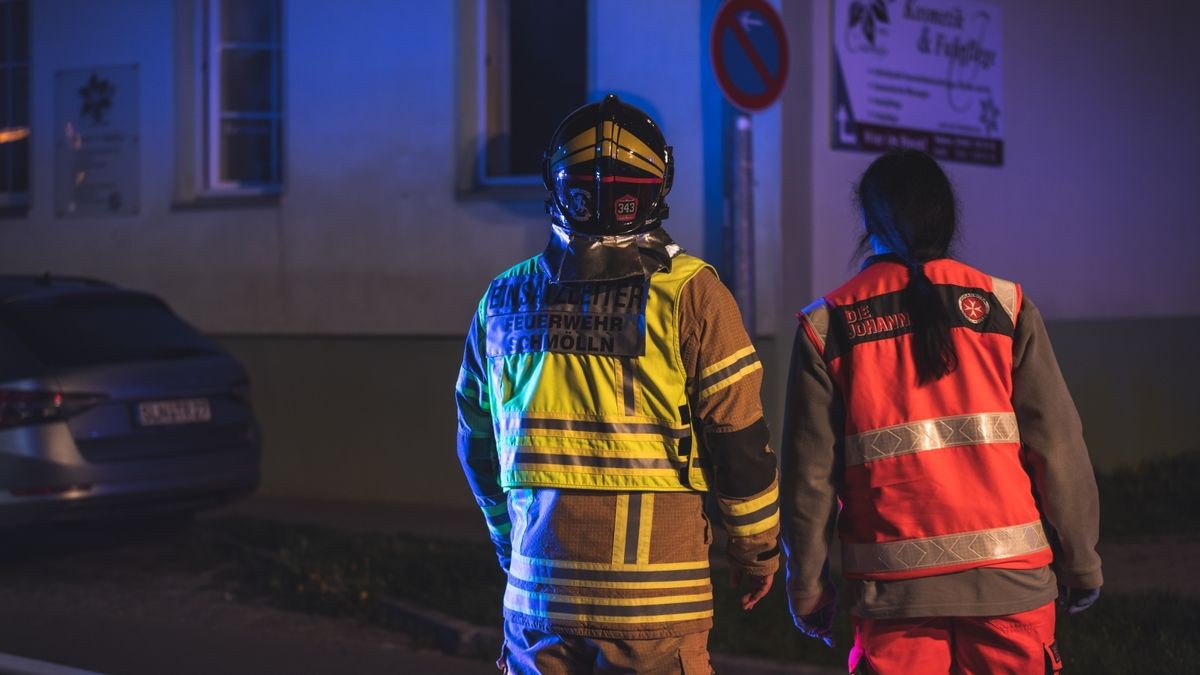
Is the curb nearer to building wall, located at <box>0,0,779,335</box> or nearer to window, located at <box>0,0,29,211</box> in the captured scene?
building wall, located at <box>0,0,779,335</box>

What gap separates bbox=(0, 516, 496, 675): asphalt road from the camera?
20.3ft

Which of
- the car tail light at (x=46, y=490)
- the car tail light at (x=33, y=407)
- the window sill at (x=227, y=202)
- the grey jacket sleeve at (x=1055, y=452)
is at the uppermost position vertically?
the window sill at (x=227, y=202)

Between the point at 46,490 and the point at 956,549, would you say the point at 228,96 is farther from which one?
the point at 956,549

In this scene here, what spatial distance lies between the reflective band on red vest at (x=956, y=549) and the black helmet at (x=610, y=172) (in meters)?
0.87

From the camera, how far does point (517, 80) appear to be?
10.5 m

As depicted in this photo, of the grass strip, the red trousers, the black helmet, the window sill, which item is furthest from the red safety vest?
the window sill

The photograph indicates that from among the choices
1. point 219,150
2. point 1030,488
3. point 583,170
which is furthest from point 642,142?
point 219,150

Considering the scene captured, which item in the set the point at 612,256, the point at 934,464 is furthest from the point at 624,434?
the point at 934,464

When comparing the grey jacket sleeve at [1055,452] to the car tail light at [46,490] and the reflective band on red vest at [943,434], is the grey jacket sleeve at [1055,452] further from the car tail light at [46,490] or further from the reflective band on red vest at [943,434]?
the car tail light at [46,490]

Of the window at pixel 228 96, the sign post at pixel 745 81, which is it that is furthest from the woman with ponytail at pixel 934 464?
the window at pixel 228 96

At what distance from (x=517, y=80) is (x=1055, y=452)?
7897 millimetres

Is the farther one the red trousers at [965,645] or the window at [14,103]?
the window at [14,103]

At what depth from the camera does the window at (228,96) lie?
1134cm

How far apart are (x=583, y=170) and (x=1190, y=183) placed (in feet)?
34.6
